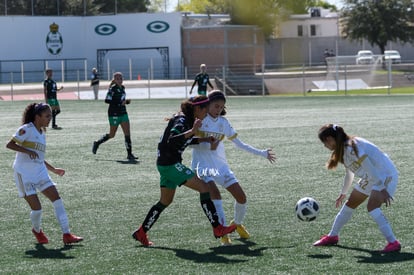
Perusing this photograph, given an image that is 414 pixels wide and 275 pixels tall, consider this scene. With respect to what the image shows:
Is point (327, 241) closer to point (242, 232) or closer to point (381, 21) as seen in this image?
point (242, 232)

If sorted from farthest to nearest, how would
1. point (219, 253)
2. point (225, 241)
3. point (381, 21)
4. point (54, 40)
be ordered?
1. point (381, 21)
2. point (54, 40)
3. point (225, 241)
4. point (219, 253)

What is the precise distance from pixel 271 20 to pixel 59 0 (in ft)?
52.2

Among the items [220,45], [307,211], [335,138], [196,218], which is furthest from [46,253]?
[220,45]

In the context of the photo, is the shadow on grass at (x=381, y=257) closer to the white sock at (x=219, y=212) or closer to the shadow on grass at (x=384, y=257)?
the shadow on grass at (x=384, y=257)

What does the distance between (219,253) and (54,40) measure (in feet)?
189

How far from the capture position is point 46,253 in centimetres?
892

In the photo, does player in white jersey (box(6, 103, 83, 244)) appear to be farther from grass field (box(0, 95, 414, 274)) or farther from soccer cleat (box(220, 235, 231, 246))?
soccer cleat (box(220, 235, 231, 246))

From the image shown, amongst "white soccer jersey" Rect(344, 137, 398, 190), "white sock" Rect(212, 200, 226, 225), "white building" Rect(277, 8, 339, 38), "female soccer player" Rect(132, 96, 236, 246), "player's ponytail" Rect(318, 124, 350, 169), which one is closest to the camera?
"player's ponytail" Rect(318, 124, 350, 169)

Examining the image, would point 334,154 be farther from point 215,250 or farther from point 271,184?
point 271,184

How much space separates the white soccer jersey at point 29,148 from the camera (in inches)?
365

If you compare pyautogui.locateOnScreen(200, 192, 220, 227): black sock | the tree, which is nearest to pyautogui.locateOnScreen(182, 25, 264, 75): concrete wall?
the tree

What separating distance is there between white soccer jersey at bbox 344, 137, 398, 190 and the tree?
64580mm

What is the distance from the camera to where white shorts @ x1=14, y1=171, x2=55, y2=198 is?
926cm

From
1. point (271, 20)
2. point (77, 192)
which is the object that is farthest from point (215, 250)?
point (271, 20)
